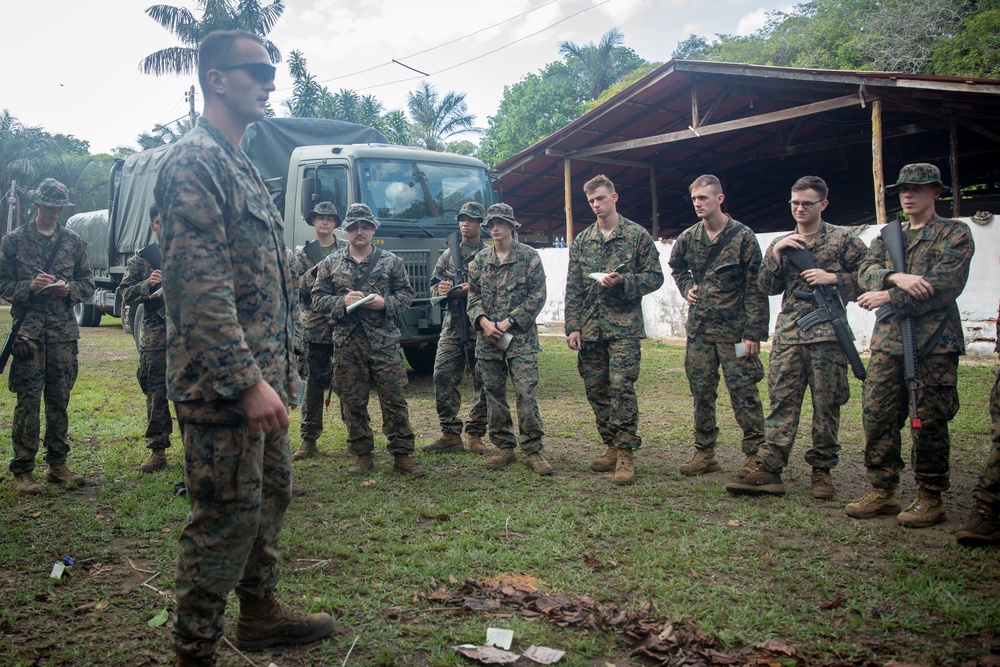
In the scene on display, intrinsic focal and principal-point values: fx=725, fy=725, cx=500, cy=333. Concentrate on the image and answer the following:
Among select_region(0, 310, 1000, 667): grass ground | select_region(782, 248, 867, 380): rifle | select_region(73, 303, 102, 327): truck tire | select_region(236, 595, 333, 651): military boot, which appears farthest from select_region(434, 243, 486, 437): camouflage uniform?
select_region(73, 303, 102, 327): truck tire

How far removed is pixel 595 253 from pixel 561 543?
241 centimetres

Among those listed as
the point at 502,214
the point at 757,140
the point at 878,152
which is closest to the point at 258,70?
the point at 502,214

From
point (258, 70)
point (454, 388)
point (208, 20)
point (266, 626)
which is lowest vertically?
point (266, 626)

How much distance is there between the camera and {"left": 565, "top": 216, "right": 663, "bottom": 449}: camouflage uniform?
5367 millimetres

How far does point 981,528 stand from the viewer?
12.5ft

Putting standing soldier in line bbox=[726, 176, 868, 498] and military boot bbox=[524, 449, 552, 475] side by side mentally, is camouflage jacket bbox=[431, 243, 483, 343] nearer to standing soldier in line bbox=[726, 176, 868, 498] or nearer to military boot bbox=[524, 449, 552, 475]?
military boot bbox=[524, 449, 552, 475]

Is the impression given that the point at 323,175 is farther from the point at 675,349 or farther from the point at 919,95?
the point at 919,95

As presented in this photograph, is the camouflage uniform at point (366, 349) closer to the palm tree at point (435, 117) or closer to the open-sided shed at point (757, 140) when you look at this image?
the open-sided shed at point (757, 140)

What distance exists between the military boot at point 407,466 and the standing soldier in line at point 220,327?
286 cm

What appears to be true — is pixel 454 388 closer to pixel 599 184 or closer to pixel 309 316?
pixel 309 316

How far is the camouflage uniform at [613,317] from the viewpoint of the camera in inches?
211

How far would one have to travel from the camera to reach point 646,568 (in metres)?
3.65

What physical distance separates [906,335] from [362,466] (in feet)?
12.5

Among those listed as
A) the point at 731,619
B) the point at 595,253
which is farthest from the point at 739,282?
the point at 731,619
